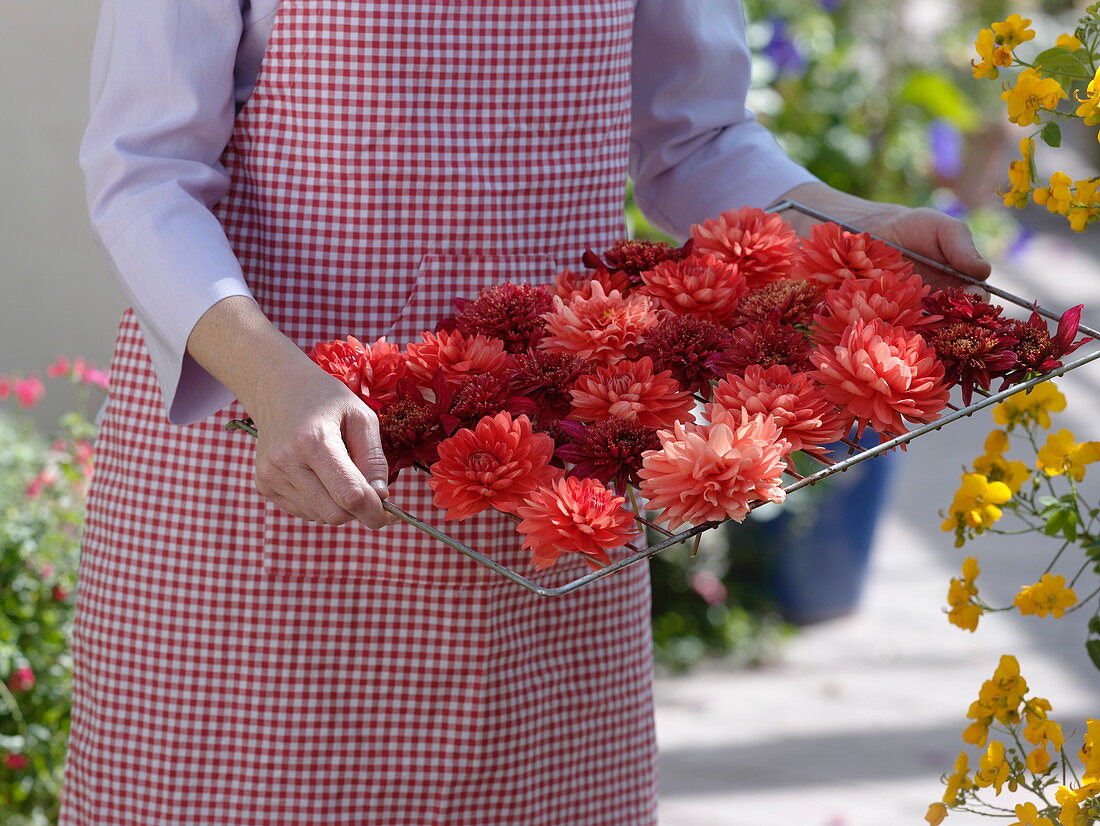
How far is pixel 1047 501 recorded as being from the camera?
113cm

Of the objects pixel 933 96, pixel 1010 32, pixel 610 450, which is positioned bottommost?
pixel 610 450

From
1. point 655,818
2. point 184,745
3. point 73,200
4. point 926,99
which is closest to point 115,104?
point 184,745

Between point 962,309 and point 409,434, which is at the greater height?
point 962,309

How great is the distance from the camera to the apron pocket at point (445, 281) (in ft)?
4.16

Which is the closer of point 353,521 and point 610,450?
point 610,450

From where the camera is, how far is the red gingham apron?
4.09 ft

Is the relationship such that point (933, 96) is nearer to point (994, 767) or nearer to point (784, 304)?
point (784, 304)

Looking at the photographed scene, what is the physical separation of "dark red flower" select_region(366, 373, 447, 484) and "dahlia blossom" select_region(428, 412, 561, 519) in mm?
39

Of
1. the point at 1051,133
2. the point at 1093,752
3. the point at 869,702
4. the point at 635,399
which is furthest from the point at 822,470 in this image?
the point at 869,702

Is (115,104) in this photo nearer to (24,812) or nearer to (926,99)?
(24,812)

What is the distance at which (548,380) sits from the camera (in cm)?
100

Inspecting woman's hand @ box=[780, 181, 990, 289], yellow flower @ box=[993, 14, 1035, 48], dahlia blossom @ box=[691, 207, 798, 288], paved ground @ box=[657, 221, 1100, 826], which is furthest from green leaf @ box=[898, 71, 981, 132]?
yellow flower @ box=[993, 14, 1035, 48]

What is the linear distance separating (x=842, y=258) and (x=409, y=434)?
44 cm

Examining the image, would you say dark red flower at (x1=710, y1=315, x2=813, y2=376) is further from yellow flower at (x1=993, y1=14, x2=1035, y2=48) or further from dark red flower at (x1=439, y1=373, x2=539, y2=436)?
yellow flower at (x1=993, y1=14, x2=1035, y2=48)
